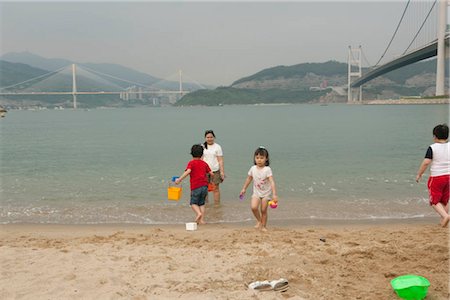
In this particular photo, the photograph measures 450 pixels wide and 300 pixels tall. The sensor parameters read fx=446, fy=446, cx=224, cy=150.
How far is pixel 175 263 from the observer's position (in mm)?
3957

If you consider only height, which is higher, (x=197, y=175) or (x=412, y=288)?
(x=197, y=175)

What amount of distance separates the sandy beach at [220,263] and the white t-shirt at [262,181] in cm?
46

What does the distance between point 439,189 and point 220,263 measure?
9.36ft

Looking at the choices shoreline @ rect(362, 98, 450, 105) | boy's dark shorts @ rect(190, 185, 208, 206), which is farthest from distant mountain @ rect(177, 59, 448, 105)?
boy's dark shorts @ rect(190, 185, 208, 206)

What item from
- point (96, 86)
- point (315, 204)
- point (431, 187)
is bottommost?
point (315, 204)

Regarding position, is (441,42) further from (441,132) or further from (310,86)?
(310,86)

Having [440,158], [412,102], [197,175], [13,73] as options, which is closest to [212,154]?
[197,175]

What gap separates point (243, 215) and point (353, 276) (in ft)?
10.5

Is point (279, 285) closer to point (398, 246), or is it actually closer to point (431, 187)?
point (398, 246)

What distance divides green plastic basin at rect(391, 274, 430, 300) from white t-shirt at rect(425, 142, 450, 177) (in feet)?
7.26

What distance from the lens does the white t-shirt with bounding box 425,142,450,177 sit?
5.02 m

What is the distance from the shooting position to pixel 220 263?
3.94m

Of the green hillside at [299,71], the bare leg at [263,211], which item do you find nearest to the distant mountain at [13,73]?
the green hillside at [299,71]

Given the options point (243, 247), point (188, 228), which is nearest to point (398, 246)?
point (243, 247)
